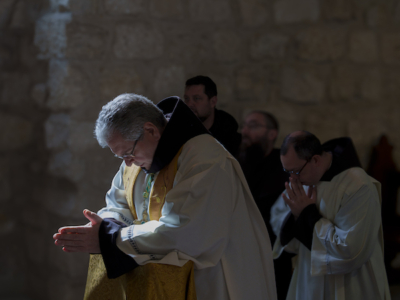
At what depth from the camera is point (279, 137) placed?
3824 millimetres

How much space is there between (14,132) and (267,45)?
249 cm

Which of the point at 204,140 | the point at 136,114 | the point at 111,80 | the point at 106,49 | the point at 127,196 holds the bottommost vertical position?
the point at 127,196

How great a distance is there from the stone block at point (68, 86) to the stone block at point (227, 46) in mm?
1181

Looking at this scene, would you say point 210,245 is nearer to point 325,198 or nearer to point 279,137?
point 325,198

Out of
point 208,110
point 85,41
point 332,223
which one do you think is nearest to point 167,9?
point 85,41

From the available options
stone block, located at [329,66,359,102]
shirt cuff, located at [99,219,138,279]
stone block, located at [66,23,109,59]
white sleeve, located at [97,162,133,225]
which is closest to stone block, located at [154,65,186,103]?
stone block, located at [66,23,109,59]

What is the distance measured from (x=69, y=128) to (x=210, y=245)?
199 centimetres

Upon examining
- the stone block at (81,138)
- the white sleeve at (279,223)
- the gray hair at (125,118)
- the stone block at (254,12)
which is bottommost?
the white sleeve at (279,223)

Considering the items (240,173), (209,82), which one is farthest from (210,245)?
(209,82)

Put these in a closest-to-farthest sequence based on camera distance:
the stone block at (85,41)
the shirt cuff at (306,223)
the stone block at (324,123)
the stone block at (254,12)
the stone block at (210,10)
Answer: the shirt cuff at (306,223) → the stone block at (85,41) → the stone block at (210,10) → the stone block at (254,12) → the stone block at (324,123)

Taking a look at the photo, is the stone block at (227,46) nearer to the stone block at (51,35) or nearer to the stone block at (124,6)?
the stone block at (124,6)

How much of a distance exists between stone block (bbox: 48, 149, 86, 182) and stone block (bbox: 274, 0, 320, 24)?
85.7 inches

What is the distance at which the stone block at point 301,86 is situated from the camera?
152 inches

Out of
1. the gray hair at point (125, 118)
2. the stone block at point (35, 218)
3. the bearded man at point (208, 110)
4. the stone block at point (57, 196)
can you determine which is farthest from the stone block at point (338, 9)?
the stone block at point (35, 218)
